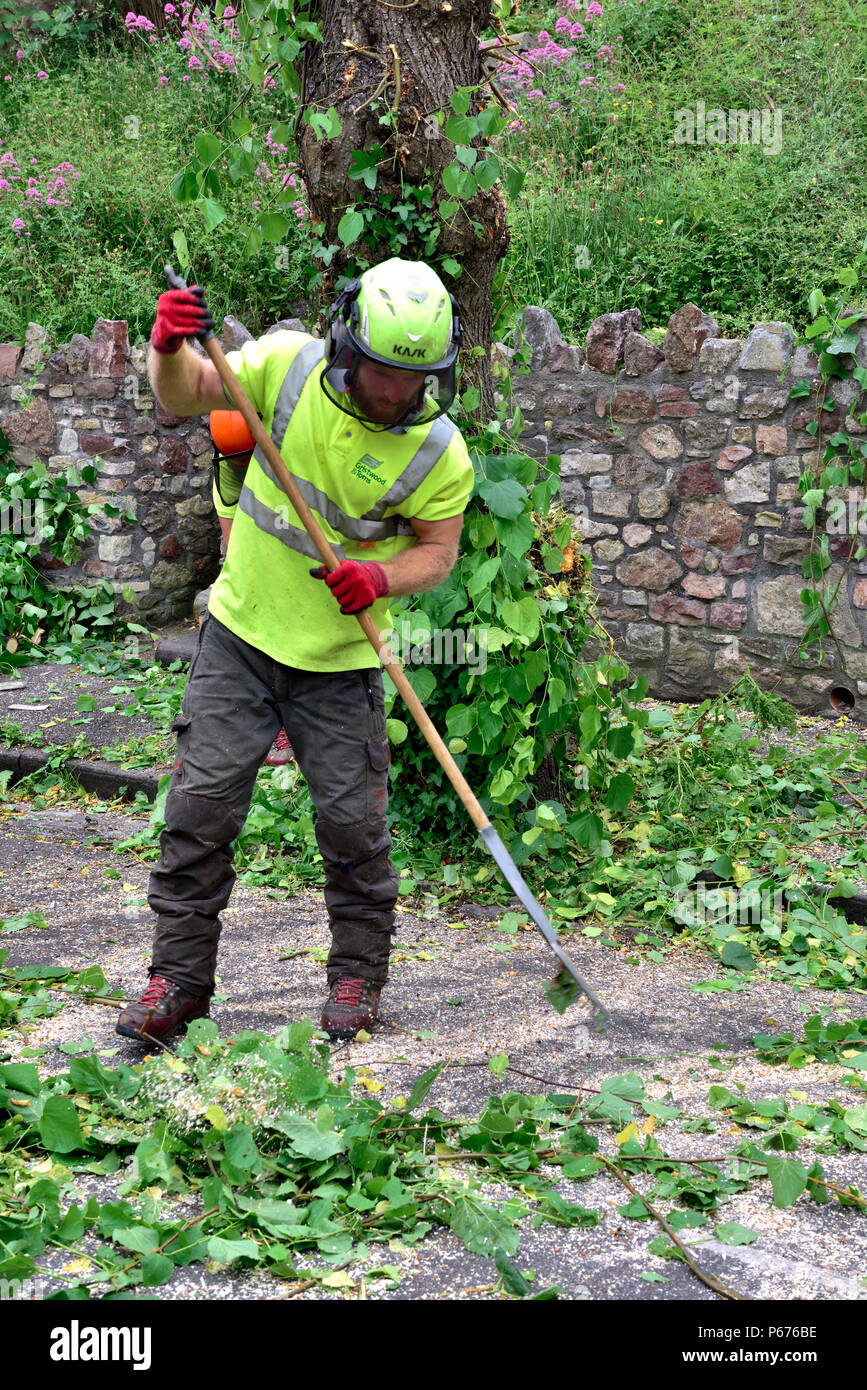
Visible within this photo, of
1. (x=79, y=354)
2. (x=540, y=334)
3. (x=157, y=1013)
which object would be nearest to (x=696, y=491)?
(x=540, y=334)

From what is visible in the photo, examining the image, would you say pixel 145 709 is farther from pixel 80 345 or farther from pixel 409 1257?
pixel 409 1257

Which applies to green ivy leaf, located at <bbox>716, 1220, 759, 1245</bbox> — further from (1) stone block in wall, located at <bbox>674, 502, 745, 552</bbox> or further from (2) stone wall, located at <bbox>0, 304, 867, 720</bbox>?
(1) stone block in wall, located at <bbox>674, 502, 745, 552</bbox>

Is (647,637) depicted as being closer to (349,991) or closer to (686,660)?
(686,660)

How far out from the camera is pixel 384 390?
298cm

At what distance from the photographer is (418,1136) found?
271cm

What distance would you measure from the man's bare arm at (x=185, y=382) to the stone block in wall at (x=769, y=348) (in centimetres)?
381

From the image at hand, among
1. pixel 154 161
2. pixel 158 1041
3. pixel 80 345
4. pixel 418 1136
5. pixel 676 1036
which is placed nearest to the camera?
pixel 418 1136

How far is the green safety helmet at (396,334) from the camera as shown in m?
2.88

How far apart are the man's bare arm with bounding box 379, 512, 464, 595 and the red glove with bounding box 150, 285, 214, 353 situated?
0.73m

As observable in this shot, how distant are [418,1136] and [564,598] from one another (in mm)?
2420

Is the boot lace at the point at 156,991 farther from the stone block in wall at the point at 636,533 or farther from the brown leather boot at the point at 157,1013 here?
the stone block in wall at the point at 636,533

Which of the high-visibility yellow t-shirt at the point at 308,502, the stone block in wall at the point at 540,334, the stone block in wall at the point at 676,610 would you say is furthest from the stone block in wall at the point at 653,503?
the high-visibility yellow t-shirt at the point at 308,502

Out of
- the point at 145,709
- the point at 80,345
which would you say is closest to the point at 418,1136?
the point at 145,709
